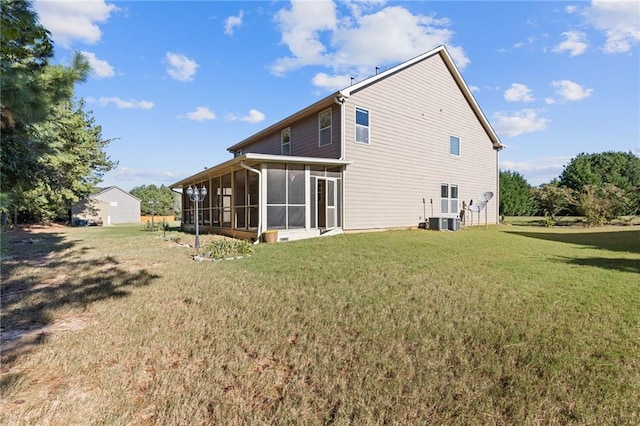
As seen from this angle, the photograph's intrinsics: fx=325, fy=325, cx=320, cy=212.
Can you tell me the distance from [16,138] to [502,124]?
122 feet

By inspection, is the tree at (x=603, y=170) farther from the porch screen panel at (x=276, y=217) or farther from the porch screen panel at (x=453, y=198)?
the porch screen panel at (x=276, y=217)

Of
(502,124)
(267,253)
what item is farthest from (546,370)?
(502,124)

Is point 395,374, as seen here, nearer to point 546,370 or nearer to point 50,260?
point 546,370

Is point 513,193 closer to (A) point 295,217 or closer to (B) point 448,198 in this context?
(B) point 448,198

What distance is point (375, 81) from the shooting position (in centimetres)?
1324

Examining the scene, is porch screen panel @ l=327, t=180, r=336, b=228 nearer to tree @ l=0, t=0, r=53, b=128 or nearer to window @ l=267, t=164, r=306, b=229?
window @ l=267, t=164, r=306, b=229

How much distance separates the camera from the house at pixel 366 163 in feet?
38.0

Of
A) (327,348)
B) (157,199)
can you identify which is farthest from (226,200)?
(157,199)

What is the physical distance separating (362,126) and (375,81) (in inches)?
78.6

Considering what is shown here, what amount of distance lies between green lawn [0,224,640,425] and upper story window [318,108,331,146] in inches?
319

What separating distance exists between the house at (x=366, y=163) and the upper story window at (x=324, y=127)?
0.13 ft

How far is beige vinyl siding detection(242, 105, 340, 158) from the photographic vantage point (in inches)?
491

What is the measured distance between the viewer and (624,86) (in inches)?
459

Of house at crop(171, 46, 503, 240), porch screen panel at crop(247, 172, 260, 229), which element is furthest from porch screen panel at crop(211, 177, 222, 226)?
porch screen panel at crop(247, 172, 260, 229)
